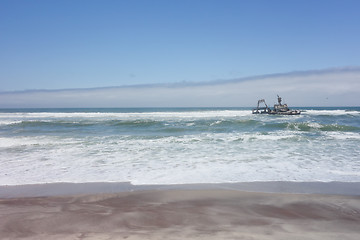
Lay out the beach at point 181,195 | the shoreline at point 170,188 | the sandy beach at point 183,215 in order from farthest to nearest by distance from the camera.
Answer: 1. the shoreline at point 170,188
2. the beach at point 181,195
3. the sandy beach at point 183,215

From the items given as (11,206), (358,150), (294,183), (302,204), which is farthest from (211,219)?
A: (358,150)

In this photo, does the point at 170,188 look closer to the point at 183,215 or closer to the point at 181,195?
the point at 181,195

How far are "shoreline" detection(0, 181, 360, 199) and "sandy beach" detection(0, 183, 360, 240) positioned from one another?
0.23 meters

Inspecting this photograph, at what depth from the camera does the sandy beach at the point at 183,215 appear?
12.1 feet

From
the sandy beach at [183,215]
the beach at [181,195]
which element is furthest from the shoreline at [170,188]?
the sandy beach at [183,215]

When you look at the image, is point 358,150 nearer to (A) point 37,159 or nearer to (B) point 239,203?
(B) point 239,203

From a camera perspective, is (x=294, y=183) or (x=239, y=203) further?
(x=294, y=183)

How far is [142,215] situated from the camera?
14.5ft

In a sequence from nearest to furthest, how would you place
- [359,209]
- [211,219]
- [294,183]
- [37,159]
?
1. [211,219]
2. [359,209]
3. [294,183]
4. [37,159]

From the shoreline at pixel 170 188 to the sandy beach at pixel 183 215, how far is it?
23cm

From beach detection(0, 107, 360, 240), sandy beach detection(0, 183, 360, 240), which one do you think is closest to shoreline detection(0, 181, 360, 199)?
beach detection(0, 107, 360, 240)

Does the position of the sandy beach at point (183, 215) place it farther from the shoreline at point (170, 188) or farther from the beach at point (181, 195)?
the shoreline at point (170, 188)

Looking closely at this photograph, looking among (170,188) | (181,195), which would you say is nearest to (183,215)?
(181,195)

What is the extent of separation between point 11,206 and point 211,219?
3601 mm
